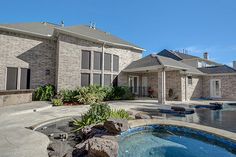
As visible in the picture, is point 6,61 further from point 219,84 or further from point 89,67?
point 219,84

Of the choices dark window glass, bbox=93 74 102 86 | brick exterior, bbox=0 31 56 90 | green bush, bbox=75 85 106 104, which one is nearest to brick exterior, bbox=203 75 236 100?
dark window glass, bbox=93 74 102 86

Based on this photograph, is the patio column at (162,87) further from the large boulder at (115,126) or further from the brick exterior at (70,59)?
the large boulder at (115,126)

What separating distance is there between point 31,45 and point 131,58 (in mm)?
11717

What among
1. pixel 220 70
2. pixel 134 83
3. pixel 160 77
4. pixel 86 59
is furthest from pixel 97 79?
pixel 220 70

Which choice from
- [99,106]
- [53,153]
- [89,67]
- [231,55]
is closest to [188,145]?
[99,106]

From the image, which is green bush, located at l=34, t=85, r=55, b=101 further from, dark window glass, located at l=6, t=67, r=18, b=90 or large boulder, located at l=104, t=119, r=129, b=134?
large boulder, located at l=104, t=119, r=129, b=134

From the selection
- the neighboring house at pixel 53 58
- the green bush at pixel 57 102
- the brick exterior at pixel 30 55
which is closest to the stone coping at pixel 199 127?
the green bush at pixel 57 102

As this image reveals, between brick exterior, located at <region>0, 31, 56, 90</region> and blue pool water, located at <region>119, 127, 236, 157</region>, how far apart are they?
43.0 ft

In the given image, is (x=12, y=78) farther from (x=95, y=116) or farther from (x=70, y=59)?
(x=95, y=116)

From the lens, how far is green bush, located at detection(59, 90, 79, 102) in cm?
1467

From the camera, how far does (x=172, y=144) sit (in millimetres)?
5688

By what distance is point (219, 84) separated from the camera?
22.3 meters

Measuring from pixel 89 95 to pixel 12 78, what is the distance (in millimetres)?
7319

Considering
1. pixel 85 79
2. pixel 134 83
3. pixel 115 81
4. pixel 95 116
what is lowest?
pixel 95 116
